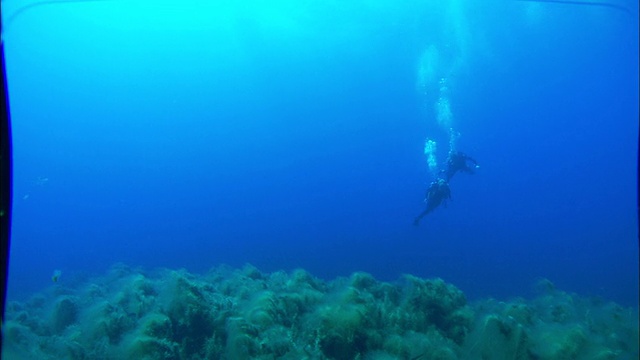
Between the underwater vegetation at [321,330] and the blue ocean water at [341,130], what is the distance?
17.5m

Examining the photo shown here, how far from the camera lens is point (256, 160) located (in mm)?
102562

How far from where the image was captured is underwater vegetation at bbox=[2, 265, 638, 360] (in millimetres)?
6016

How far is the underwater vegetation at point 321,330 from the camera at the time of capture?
6016mm

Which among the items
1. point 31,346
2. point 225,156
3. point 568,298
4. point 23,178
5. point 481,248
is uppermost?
point 225,156

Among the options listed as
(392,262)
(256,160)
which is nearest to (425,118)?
(256,160)

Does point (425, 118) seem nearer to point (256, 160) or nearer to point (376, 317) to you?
point (256, 160)

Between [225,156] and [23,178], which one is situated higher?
[225,156]

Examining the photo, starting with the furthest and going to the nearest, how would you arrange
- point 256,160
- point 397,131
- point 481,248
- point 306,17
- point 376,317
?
1. point 397,131
2. point 256,160
3. point 306,17
4. point 481,248
5. point 376,317

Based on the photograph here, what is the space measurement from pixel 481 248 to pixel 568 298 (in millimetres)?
33665

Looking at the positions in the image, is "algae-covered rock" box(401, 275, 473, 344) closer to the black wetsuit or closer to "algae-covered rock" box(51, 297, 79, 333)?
"algae-covered rock" box(51, 297, 79, 333)

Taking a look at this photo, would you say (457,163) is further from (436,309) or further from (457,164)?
(436,309)

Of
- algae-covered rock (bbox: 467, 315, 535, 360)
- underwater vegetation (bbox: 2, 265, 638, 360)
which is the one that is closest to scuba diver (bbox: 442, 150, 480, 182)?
underwater vegetation (bbox: 2, 265, 638, 360)

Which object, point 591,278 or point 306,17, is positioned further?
point 306,17

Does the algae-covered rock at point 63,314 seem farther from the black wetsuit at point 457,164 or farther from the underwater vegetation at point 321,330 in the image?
the black wetsuit at point 457,164
